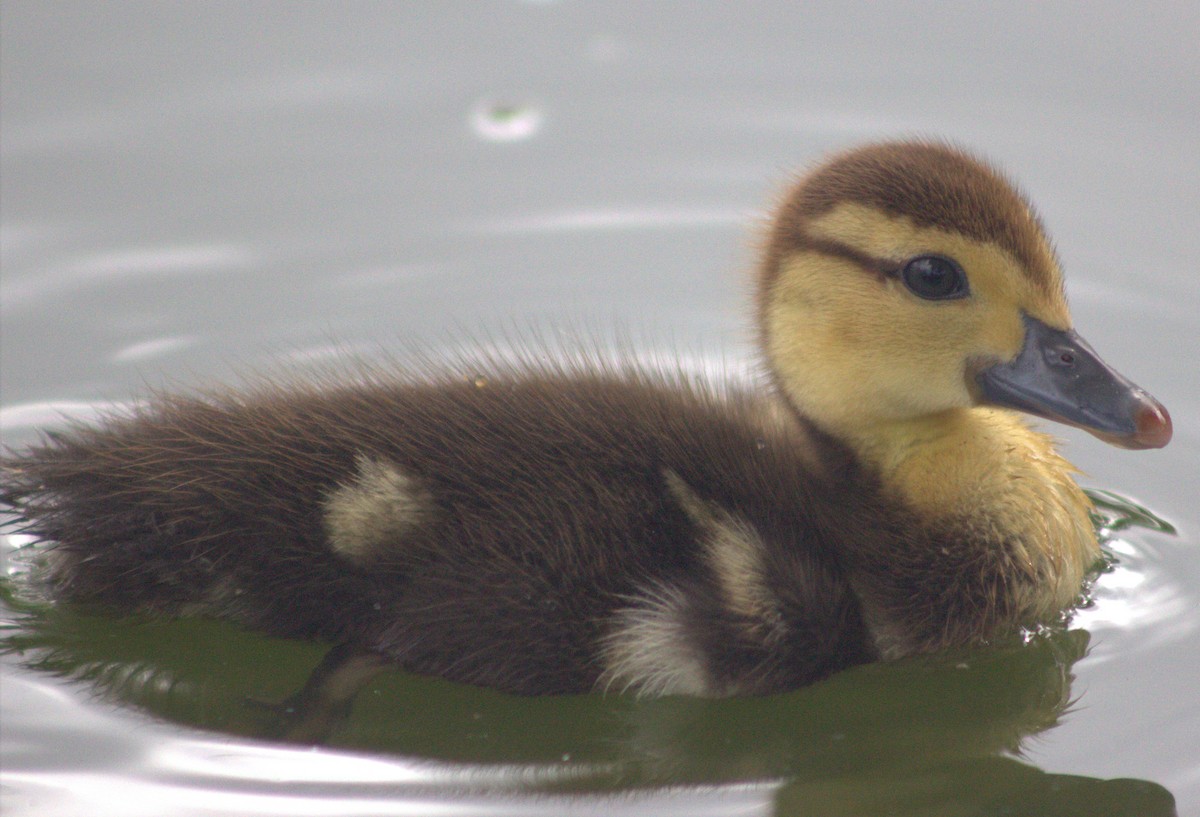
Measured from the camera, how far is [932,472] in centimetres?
327

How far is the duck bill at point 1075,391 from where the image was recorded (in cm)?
316

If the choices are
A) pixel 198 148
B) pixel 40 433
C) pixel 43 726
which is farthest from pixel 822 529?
pixel 198 148

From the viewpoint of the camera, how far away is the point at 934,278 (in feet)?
10.5

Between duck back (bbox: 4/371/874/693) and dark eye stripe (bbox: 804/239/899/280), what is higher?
dark eye stripe (bbox: 804/239/899/280)

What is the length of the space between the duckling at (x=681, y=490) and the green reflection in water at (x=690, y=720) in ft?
0.26

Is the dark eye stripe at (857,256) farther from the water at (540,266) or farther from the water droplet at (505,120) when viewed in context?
the water droplet at (505,120)

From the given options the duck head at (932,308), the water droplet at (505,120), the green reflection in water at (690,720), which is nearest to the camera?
the green reflection in water at (690,720)

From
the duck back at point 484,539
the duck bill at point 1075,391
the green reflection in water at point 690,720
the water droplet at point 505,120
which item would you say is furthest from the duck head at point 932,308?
the water droplet at point 505,120

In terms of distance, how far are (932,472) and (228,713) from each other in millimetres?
1328

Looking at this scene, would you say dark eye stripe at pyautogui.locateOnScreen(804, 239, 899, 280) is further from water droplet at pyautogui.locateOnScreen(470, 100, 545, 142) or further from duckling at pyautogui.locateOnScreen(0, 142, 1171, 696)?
water droplet at pyautogui.locateOnScreen(470, 100, 545, 142)

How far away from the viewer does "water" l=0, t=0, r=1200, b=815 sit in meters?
3.02

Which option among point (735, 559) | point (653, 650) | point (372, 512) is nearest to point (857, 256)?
point (735, 559)

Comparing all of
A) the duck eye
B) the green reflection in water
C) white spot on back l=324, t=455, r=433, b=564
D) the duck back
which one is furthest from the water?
the duck eye

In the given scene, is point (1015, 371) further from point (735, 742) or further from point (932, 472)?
point (735, 742)
